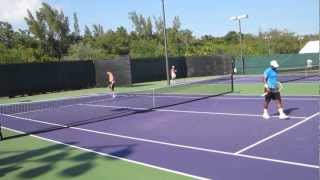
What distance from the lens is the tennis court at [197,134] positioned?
7.70 meters

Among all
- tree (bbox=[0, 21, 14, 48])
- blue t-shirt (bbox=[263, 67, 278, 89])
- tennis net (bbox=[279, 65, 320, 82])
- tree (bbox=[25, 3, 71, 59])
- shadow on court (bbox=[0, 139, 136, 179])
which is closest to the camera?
shadow on court (bbox=[0, 139, 136, 179])

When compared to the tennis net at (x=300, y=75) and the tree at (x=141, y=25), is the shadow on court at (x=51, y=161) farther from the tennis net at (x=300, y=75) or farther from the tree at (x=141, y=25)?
the tree at (x=141, y=25)

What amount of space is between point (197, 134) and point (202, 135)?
21 cm

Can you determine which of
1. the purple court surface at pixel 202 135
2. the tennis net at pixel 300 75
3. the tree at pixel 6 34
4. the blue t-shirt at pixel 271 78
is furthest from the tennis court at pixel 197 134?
the tree at pixel 6 34

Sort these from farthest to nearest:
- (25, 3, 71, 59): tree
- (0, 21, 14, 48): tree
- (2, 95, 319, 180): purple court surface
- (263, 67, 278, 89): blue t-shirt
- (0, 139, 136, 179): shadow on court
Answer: (25, 3, 71, 59): tree, (0, 21, 14, 48): tree, (263, 67, 278, 89): blue t-shirt, (0, 139, 136, 179): shadow on court, (2, 95, 319, 180): purple court surface

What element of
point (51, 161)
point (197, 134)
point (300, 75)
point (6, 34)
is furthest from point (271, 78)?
point (6, 34)

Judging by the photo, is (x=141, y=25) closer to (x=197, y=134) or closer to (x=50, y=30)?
(x=50, y=30)

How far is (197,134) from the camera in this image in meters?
10.9

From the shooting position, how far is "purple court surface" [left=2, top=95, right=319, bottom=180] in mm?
7637

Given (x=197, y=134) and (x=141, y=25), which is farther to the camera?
(x=141, y=25)

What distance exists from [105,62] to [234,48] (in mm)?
36683

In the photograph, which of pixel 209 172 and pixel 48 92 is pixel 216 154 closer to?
pixel 209 172

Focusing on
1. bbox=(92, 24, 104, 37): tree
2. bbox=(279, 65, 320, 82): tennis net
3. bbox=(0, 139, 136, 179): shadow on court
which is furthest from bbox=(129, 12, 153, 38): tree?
bbox=(0, 139, 136, 179): shadow on court

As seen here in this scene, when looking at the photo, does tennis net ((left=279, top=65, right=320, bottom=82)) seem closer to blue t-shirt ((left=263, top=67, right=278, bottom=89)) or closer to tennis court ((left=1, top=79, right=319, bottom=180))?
tennis court ((left=1, top=79, right=319, bottom=180))
